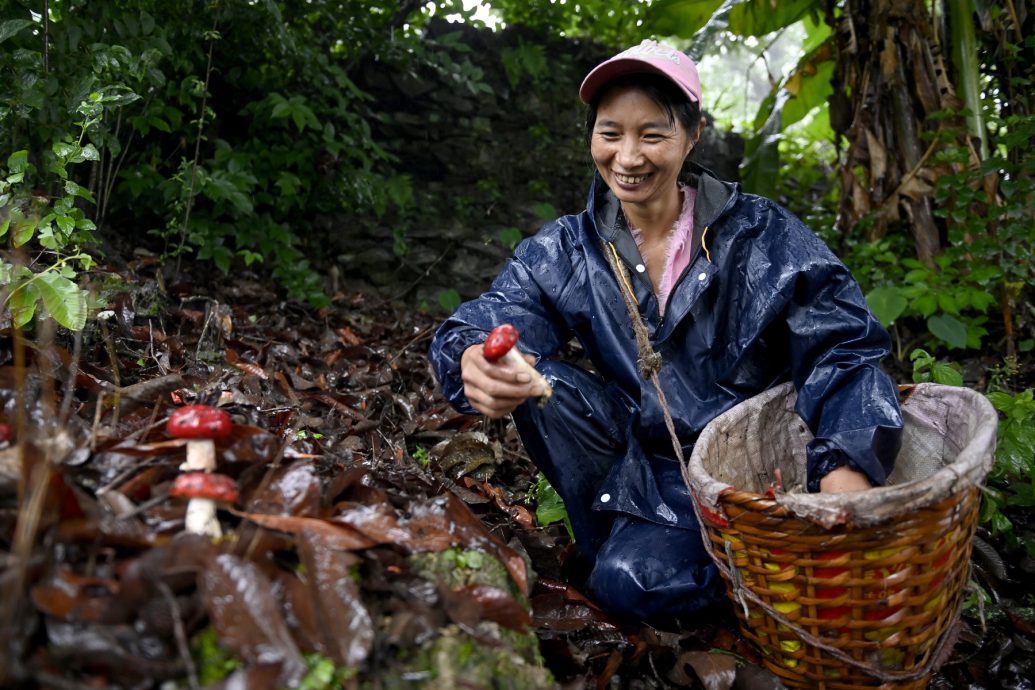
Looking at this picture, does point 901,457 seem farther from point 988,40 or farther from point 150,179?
point 150,179

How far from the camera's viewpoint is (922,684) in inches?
81.0

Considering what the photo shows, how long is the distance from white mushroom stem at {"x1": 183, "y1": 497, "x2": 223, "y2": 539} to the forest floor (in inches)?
1.3

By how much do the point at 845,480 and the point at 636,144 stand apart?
3.93 ft

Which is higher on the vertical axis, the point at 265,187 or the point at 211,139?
the point at 211,139

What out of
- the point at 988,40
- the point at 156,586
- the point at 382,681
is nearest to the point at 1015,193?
the point at 988,40

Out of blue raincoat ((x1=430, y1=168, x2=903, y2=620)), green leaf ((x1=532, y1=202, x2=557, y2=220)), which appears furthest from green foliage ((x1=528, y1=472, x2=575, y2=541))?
green leaf ((x1=532, y1=202, x2=557, y2=220))

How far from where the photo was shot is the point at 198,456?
5.07ft

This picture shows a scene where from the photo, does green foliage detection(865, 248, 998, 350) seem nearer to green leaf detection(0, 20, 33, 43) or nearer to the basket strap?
the basket strap

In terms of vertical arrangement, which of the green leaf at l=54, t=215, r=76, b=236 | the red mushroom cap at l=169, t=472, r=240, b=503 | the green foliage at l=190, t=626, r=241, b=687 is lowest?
the green foliage at l=190, t=626, r=241, b=687

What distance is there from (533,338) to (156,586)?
157 cm

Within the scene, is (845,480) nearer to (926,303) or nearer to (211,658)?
(211,658)

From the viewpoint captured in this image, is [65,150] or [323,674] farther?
[65,150]

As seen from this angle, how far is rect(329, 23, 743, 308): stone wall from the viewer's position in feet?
19.1

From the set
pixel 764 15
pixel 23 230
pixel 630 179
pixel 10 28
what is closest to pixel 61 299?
pixel 23 230
